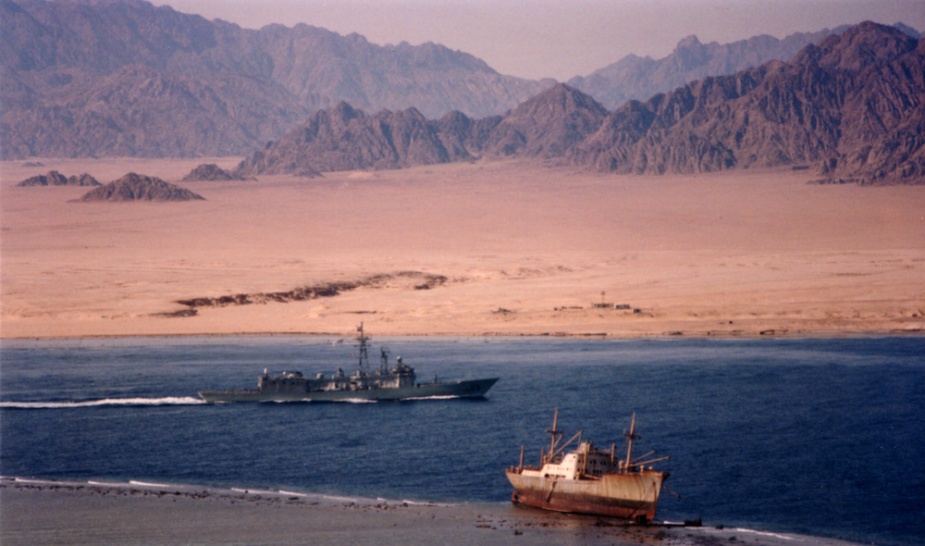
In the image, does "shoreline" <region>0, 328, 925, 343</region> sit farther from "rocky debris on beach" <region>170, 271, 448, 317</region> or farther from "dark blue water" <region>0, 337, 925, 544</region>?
"rocky debris on beach" <region>170, 271, 448, 317</region>

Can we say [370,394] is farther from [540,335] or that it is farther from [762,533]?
[762,533]

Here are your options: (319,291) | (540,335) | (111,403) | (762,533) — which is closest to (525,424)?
(762,533)

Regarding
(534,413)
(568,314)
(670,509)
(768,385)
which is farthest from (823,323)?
(670,509)

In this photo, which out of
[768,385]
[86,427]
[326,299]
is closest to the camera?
[86,427]

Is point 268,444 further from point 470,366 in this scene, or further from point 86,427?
point 470,366

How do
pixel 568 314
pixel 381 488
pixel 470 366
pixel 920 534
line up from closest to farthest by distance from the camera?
pixel 920 534
pixel 381 488
pixel 470 366
pixel 568 314

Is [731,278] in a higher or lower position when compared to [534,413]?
higher
